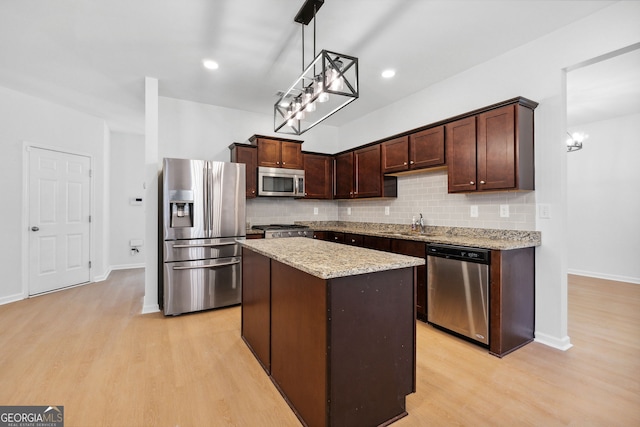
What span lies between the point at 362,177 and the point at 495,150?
1.99 metres

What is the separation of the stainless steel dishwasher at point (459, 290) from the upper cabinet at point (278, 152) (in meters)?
2.54

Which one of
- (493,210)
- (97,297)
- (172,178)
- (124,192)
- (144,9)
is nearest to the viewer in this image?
(144,9)

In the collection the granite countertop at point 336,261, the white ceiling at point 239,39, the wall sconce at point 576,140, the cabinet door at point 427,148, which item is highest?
the white ceiling at point 239,39

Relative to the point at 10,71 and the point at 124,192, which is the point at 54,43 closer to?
the point at 10,71

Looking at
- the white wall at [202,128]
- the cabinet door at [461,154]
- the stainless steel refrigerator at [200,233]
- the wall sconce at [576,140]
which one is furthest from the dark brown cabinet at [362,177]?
the wall sconce at [576,140]

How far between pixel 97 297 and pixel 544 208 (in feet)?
18.1

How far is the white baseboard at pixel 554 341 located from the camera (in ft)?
8.29

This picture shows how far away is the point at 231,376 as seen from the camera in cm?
215

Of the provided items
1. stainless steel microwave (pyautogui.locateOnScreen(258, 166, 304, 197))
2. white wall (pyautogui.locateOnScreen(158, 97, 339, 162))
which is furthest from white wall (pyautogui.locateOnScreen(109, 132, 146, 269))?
stainless steel microwave (pyautogui.locateOnScreen(258, 166, 304, 197))

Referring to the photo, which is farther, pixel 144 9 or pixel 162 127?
pixel 162 127

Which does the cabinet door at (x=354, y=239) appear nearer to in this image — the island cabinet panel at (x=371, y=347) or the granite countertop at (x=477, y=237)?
the granite countertop at (x=477, y=237)

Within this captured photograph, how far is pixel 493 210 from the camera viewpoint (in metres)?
3.04

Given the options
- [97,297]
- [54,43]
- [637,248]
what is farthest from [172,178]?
[637,248]

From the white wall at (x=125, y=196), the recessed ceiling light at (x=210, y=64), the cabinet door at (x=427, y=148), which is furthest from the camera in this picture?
the white wall at (x=125, y=196)
